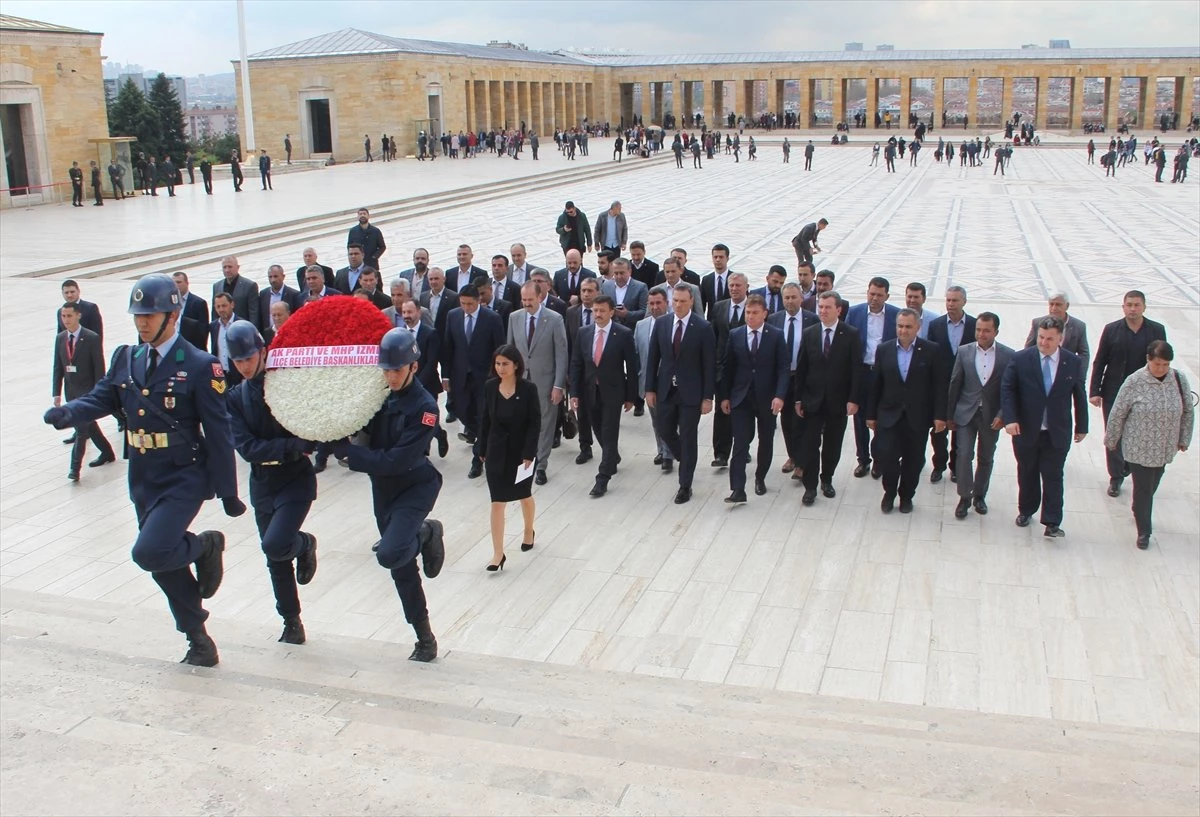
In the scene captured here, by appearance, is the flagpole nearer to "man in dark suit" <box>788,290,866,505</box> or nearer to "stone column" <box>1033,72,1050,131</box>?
"man in dark suit" <box>788,290,866,505</box>

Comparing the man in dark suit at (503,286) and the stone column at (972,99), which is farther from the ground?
the stone column at (972,99)

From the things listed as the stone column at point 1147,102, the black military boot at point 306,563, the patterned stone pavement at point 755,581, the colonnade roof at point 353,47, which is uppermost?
the colonnade roof at point 353,47

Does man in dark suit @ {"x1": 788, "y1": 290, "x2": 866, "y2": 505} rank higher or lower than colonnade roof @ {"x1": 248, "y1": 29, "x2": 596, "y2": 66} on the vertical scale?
lower

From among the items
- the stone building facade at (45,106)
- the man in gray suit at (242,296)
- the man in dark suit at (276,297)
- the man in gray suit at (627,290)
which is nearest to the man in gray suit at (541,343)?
the man in gray suit at (627,290)

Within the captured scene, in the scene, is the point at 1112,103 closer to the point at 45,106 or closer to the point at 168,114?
the point at 168,114

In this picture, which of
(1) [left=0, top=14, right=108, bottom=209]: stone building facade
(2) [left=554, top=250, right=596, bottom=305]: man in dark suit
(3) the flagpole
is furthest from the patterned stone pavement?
(3) the flagpole

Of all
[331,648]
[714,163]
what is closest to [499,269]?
[331,648]

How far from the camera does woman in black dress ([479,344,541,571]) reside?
6523 millimetres

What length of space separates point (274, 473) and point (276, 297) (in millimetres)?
5402

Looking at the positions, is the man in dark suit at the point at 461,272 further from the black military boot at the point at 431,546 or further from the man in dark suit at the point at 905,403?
the black military boot at the point at 431,546

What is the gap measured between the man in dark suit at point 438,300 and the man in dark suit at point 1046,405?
15.3ft

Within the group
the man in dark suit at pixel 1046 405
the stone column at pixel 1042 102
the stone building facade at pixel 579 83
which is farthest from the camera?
the stone column at pixel 1042 102

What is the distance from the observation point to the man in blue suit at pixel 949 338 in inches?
316

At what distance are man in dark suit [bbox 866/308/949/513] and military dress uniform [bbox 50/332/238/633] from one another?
465 centimetres
